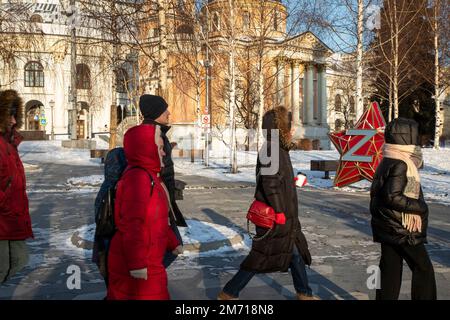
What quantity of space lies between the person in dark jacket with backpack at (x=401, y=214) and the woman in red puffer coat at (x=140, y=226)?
1816 millimetres

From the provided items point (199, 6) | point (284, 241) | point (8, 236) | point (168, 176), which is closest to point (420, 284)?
point (284, 241)

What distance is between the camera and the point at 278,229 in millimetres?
4145

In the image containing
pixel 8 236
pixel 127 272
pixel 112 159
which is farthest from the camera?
pixel 8 236

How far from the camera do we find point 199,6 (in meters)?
18.8

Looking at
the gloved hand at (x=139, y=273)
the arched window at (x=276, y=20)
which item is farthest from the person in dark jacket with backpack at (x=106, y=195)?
the arched window at (x=276, y=20)

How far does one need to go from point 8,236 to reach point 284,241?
2.28 metres

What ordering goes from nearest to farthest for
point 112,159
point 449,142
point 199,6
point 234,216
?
point 112,159 → point 234,216 → point 199,6 → point 449,142

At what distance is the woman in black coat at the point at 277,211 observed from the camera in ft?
13.6

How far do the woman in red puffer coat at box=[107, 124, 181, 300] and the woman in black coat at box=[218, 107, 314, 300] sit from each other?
49.1 inches

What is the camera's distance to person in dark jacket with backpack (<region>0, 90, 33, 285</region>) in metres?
3.88

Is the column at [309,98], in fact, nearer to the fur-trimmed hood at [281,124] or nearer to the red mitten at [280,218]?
the fur-trimmed hood at [281,124]

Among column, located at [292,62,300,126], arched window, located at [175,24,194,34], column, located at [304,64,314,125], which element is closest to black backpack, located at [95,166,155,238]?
arched window, located at [175,24,194,34]

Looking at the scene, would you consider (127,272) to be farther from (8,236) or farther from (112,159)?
(8,236)

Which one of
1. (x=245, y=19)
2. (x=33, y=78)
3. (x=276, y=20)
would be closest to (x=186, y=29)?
(x=276, y=20)
